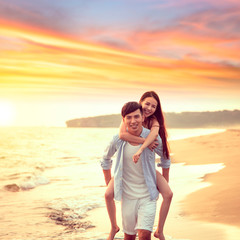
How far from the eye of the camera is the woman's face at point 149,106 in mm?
5047

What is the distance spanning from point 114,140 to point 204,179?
19.6 ft

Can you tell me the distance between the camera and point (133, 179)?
4637mm

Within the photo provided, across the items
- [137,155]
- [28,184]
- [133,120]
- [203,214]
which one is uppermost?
[133,120]

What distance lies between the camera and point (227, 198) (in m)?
7.25

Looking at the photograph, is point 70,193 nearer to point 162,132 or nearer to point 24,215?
point 24,215

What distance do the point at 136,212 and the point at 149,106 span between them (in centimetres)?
141

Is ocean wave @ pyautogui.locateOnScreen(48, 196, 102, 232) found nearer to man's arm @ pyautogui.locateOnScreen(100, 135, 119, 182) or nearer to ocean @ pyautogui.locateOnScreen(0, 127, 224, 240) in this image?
ocean @ pyautogui.locateOnScreen(0, 127, 224, 240)

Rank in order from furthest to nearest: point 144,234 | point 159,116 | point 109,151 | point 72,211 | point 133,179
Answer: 1. point 72,211
2. point 159,116
3. point 109,151
4. point 133,179
5. point 144,234

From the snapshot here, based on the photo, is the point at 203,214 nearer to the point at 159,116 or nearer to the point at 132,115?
the point at 159,116

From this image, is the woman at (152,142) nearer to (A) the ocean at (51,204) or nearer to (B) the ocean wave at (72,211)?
(A) the ocean at (51,204)

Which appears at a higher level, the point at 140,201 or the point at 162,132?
the point at 162,132

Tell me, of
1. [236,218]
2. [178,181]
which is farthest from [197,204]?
[178,181]

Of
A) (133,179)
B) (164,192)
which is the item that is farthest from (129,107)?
(164,192)

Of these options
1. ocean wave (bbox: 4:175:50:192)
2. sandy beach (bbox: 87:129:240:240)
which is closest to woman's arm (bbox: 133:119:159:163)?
sandy beach (bbox: 87:129:240:240)
